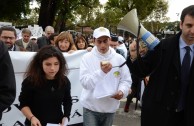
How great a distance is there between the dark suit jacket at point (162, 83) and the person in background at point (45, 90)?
30.5 inches

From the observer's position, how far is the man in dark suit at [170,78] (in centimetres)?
276

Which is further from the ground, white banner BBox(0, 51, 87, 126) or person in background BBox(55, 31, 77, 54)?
person in background BBox(55, 31, 77, 54)

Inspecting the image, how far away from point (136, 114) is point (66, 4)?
885 inches

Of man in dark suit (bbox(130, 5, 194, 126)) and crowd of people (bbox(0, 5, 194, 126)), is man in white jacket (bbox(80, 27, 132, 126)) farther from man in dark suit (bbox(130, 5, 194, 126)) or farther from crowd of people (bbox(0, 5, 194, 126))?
man in dark suit (bbox(130, 5, 194, 126))

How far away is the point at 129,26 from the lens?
116 inches

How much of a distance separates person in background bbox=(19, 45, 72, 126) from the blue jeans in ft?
2.24

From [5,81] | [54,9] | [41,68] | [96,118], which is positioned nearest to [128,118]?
[96,118]

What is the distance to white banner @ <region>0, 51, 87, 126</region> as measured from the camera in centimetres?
484

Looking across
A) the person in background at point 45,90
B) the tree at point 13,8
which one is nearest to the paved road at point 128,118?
the person in background at point 45,90

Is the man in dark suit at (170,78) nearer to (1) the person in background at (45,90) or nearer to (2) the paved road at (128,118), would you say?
(1) the person in background at (45,90)

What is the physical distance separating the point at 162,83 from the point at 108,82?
4.05 feet

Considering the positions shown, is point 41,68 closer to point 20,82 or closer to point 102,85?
point 102,85

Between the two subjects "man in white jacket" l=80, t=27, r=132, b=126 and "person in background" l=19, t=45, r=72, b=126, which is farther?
"man in white jacket" l=80, t=27, r=132, b=126

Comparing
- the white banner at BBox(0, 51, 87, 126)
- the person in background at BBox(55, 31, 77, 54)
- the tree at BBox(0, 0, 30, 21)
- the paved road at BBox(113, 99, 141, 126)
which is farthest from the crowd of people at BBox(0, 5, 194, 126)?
the tree at BBox(0, 0, 30, 21)
